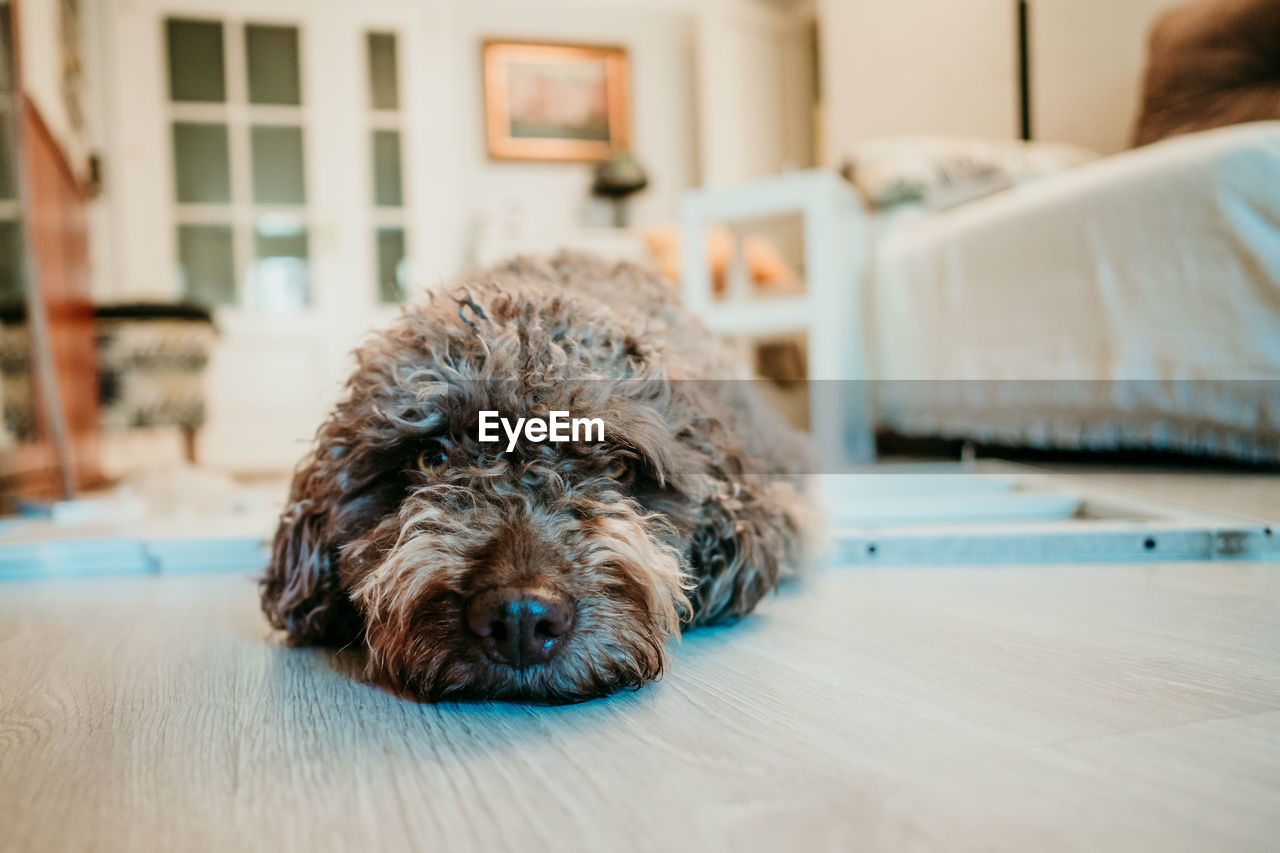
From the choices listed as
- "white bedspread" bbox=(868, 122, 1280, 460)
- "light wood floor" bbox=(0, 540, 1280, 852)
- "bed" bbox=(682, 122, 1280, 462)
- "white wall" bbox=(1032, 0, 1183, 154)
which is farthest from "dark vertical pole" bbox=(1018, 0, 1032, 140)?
"light wood floor" bbox=(0, 540, 1280, 852)

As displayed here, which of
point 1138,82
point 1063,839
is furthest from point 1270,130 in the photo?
point 1063,839

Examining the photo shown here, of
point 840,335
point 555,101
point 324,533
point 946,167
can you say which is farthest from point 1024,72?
point 324,533

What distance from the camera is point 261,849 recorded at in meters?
0.66

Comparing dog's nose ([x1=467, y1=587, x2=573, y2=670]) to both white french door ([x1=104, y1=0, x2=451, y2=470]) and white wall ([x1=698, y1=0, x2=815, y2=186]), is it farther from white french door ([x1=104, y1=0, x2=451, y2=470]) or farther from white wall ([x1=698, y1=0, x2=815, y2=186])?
white wall ([x1=698, y1=0, x2=815, y2=186])

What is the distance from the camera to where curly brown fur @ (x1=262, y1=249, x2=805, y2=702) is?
0.98m

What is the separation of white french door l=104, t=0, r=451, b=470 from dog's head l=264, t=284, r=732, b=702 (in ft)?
19.4

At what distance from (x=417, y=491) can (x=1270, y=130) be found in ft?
9.43

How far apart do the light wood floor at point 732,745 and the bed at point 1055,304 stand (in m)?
1.74

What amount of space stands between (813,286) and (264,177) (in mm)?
5295

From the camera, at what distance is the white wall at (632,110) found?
7.87 m

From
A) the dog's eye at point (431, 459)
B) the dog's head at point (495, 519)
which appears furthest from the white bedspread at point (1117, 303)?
the dog's eye at point (431, 459)

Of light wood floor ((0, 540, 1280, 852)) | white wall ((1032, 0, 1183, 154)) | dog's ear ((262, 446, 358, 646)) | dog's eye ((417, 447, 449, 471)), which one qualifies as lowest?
light wood floor ((0, 540, 1280, 852))

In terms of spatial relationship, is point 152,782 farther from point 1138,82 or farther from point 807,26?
point 807,26

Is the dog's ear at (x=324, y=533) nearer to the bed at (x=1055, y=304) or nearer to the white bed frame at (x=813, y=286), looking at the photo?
the bed at (x=1055, y=304)
